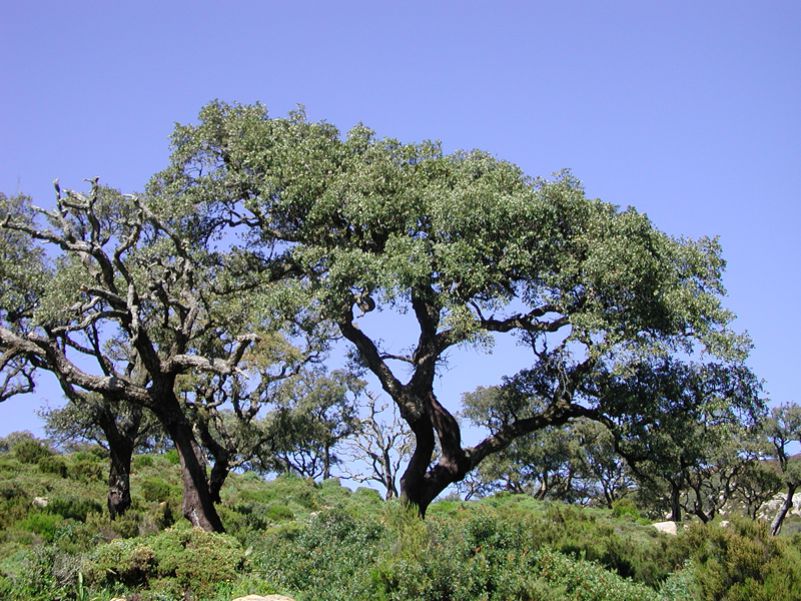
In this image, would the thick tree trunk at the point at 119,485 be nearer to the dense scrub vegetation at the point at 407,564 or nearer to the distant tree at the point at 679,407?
the dense scrub vegetation at the point at 407,564

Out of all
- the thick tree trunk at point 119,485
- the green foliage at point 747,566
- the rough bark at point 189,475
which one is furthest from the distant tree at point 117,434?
the green foliage at point 747,566

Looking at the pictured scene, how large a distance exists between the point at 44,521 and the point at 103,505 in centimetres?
491

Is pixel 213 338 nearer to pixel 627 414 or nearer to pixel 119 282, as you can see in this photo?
pixel 119 282

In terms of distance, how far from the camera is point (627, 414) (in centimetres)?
2042

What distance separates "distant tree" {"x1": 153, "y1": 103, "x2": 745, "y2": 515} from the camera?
18.9 m

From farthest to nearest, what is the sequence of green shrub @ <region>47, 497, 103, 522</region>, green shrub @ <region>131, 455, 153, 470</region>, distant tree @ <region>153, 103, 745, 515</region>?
green shrub @ <region>131, 455, 153, 470</region>, green shrub @ <region>47, 497, 103, 522</region>, distant tree @ <region>153, 103, 745, 515</region>

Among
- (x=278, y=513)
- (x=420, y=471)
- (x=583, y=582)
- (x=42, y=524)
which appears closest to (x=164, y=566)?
(x=583, y=582)

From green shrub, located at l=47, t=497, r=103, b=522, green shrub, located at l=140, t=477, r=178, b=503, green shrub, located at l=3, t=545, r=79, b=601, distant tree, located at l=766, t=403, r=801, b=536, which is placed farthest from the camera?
distant tree, located at l=766, t=403, r=801, b=536

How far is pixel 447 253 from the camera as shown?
19.2 m

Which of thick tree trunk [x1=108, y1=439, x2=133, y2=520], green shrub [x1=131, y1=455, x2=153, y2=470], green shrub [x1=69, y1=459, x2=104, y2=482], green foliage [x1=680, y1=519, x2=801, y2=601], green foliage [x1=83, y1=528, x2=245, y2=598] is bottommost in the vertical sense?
green foliage [x1=680, y1=519, x2=801, y2=601]

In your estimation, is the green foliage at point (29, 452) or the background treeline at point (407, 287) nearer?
the background treeline at point (407, 287)

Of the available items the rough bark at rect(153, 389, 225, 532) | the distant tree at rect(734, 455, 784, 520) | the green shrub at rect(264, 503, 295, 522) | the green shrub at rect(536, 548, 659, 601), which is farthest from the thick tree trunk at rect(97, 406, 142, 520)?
the distant tree at rect(734, 455, 784, 520)

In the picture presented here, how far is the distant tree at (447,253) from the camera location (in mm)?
18859

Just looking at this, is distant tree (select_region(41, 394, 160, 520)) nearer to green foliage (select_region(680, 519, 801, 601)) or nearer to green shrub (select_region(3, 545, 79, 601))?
green shrub (select_region(3, 545, 79, 601))
